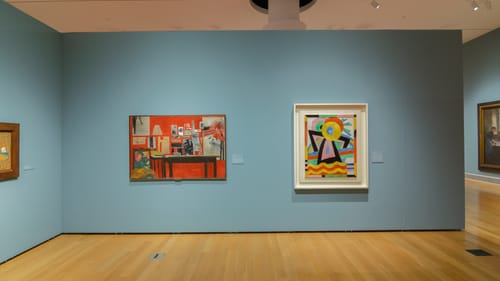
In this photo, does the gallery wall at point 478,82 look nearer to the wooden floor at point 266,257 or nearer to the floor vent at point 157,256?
the wooden floor at point 266,257

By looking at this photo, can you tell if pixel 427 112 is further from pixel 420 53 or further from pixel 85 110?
pixel 85 110

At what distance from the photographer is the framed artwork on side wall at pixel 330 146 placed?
4.77m

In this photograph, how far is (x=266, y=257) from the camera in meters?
3.80

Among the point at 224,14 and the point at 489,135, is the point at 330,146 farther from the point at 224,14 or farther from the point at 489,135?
the point at 489,135

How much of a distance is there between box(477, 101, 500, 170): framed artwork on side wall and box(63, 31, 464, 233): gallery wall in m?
5.24

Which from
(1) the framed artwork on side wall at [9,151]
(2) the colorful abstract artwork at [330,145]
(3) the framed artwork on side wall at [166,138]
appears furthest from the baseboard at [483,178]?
(1) the framed artwork on side wall at [9,151]

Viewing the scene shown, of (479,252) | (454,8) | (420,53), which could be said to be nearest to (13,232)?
(479,252)

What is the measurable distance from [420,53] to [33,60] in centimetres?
619

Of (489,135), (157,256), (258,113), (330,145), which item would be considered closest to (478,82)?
(489,135)

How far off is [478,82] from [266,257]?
9586mm

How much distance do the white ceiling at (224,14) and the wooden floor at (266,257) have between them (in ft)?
13.8

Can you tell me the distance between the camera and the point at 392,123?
190 inches

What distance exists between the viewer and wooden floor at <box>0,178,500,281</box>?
10.9 ft

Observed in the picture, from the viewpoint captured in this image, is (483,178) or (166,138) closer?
(166,138)
